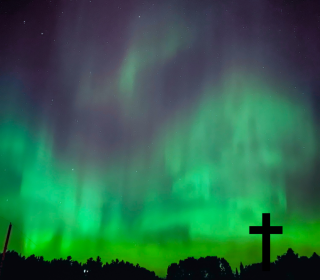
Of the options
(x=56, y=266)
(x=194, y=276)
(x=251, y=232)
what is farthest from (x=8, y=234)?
(x=194, y=276)

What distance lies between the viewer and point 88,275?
238 ft

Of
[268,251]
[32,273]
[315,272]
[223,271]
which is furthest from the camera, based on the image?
[223,271]

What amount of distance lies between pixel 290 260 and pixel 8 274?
154 ft

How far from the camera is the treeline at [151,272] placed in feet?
188

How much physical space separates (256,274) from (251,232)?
61.5 meters

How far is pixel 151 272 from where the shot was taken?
250ft

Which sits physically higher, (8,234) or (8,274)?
(8,234)

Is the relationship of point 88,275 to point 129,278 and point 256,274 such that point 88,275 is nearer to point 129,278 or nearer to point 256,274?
point 129,278

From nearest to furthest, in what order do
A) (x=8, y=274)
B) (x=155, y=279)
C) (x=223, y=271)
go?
(x=8, y=274) → (x=223, y=271) → (x=155, y=279)

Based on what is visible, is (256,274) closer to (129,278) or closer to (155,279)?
(155,279)

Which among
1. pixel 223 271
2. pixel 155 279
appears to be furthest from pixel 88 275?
pixel 223 271

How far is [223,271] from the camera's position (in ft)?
222

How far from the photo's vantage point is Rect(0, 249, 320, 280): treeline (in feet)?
188

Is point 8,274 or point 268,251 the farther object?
point 8,274
